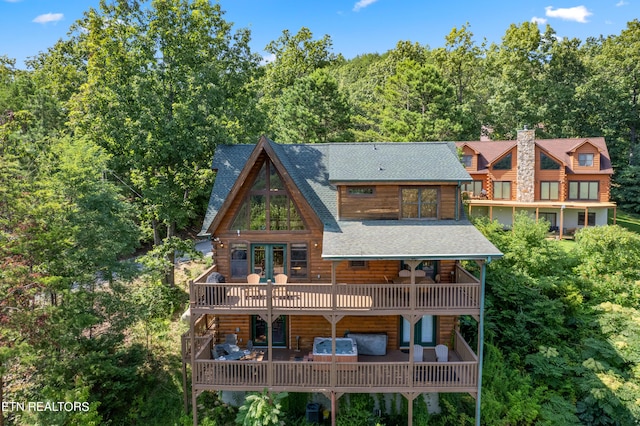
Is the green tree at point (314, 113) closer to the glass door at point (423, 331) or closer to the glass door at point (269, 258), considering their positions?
the glass door at point (269, 258)

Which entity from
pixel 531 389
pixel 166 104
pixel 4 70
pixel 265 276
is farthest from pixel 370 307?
pixel 4 70

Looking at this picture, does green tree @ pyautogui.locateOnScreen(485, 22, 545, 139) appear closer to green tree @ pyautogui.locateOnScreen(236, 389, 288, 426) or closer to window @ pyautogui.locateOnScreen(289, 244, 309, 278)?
window @ pyautogui.locateOnScreen(289, 244, 309, 278)

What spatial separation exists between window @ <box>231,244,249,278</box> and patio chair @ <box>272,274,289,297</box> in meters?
1.46

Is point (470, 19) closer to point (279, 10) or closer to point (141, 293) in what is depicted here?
point (279, 10)

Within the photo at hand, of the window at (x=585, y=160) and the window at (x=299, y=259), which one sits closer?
the window at (x=299, y=259)

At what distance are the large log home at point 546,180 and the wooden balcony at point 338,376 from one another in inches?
893

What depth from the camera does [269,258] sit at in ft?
54.7

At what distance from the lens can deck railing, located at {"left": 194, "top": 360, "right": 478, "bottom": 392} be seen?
564 inches

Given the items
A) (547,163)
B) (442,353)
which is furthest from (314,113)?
(442,353)

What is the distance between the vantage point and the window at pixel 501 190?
3766 centimetres

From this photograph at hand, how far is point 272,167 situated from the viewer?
53.4 feet

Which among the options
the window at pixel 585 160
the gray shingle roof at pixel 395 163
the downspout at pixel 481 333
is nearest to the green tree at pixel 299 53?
the window at pixel 585 160

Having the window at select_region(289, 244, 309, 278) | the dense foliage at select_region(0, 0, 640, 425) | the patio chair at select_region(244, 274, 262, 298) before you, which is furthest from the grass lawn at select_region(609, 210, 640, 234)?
the patio chair at select_region(244, 274, 262, 298)

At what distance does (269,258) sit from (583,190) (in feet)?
104
